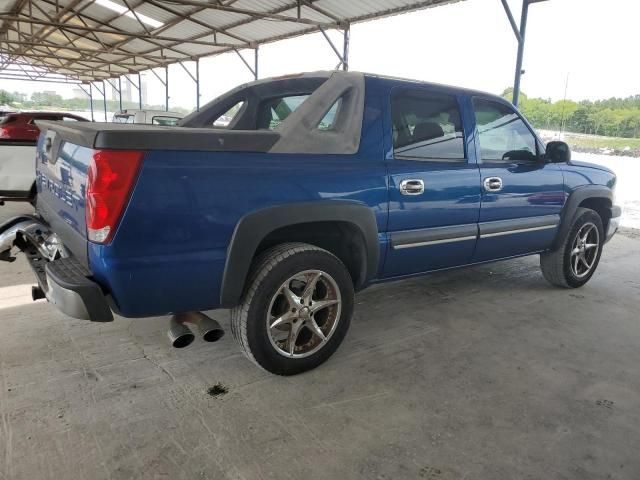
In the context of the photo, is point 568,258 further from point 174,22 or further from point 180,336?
point 174,22

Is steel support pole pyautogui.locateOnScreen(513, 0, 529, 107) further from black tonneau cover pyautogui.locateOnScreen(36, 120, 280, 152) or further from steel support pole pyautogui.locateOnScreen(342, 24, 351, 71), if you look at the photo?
black tonneau cover pyautogui.locateOnScreen(36, 120, 280, 152)

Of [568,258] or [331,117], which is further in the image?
[568,258]

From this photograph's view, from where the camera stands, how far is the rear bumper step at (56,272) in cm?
207

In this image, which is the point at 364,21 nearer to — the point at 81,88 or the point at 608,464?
the point at 608,464

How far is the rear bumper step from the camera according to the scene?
2070 mm

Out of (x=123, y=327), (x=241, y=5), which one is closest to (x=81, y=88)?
(x=241, y=5)

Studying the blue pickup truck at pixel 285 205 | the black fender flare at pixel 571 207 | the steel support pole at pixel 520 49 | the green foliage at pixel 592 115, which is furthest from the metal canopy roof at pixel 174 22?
the blue pickup truck at pixel 285 205

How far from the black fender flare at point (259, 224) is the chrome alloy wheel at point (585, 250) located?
113 inches

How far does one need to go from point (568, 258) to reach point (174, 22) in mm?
14667

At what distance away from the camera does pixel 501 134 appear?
12.3 ft

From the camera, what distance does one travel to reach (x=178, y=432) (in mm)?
2201

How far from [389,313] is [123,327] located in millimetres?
2031

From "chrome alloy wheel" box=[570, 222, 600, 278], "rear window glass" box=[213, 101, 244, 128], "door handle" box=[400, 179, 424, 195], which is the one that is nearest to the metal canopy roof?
"chrome alloy wheel" box=[570, 222, 600, 278]

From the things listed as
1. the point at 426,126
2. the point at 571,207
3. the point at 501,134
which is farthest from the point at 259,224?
the point at 571,207
